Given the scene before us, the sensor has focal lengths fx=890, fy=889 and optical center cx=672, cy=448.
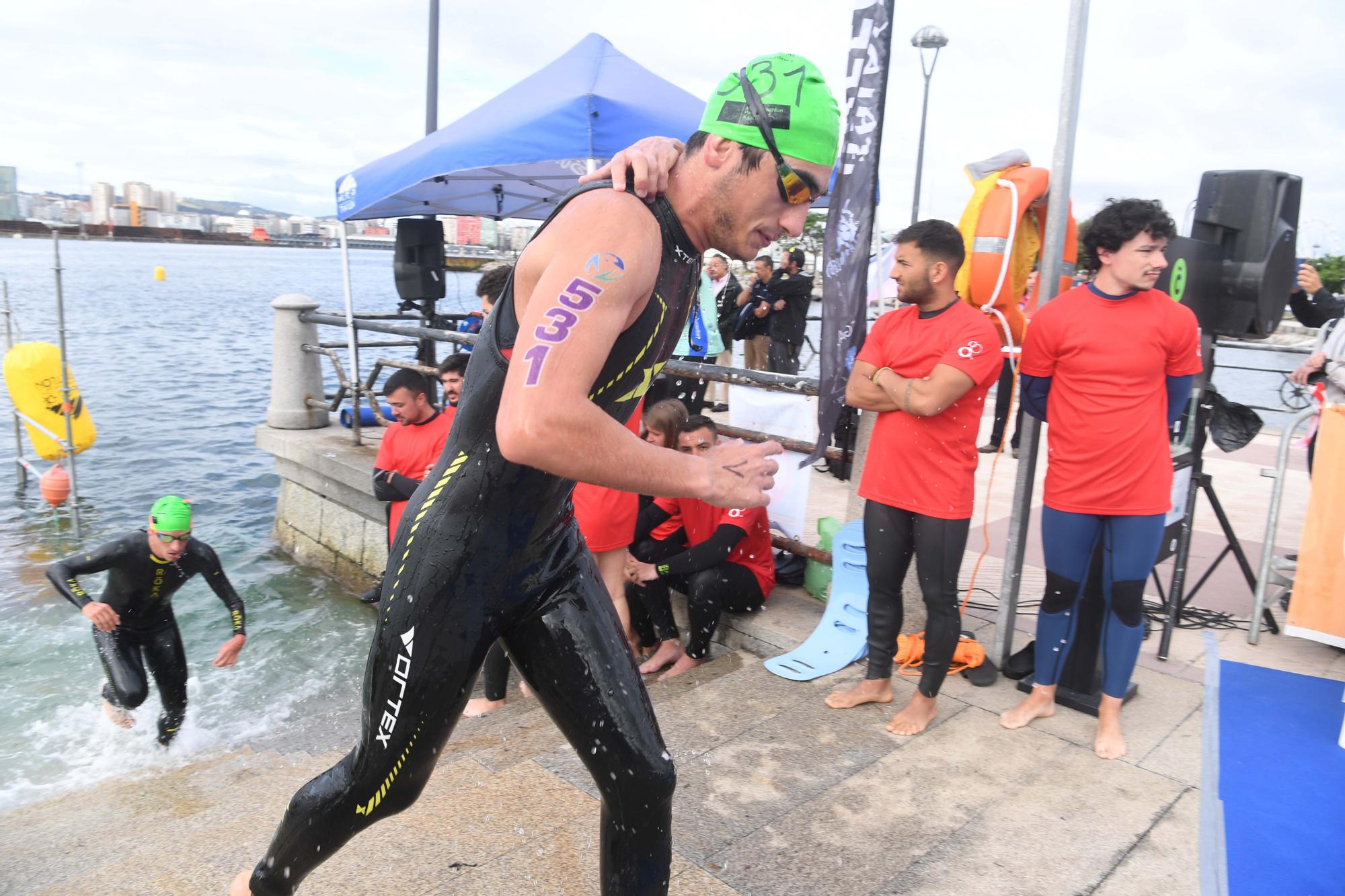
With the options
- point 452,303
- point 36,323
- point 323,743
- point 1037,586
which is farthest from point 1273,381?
point 36,323

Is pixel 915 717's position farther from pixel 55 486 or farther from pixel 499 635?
pixel 55 486

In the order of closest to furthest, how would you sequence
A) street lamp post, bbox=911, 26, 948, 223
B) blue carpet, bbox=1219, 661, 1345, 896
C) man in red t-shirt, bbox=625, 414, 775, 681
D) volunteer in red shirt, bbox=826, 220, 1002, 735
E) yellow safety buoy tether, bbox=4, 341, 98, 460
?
blue carpet, bbox=1219, 661, 1345, 896 → volunteer in red shirt, bbox=826, 220, 1002, 735 → man in red t-shirt, bbox=625, 414, 775, 681 → yellow safety buoy tether, bbox=4, 341, 98, 460 → street lamp post, bbox=911, 26, 948, 223

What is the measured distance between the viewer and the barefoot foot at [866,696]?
3.87m

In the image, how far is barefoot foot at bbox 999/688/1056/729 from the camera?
12.2 feet

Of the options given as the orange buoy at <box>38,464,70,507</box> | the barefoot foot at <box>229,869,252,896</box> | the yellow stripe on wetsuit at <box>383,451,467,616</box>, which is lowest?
the orange buoy at <box>38,464,70,507</box>

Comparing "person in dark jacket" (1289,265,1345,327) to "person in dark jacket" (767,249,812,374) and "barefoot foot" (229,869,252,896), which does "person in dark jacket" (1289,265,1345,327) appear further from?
"barefoot foot" (229,869,252,896)

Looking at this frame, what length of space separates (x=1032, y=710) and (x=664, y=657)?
1904 mm

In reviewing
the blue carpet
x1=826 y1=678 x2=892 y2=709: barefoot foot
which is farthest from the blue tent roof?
the blue carpet

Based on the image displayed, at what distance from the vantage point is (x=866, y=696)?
3885 mm

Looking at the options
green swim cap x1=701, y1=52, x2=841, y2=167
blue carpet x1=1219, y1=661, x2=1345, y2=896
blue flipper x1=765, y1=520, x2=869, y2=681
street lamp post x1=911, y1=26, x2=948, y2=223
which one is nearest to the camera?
green swim cap x1=701, y1=52, x2=841, y2=167

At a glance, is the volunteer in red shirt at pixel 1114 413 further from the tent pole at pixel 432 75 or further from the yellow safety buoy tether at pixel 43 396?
the yellow safety buoy tether at pixel 43 396

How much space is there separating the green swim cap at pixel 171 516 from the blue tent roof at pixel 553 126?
119 inches

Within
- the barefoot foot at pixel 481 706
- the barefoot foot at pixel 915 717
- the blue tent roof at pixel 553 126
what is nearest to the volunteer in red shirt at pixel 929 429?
the barefoot foot at pixel 915 717

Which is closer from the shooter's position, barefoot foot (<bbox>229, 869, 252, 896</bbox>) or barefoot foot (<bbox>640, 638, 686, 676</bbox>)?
barefoot foot (<bbox>229, 869, 252, 896</bbox>)
